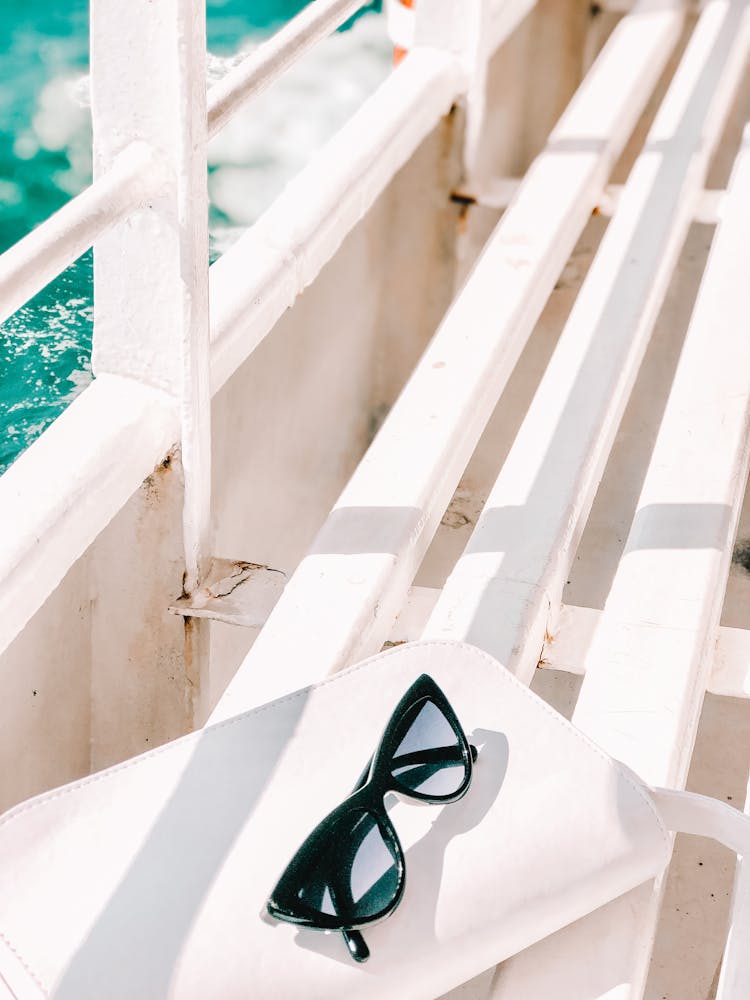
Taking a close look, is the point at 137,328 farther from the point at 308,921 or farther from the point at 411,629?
the point at 308,921

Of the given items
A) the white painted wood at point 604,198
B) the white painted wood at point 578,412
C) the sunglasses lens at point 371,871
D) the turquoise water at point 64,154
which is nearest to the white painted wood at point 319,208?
the turquoise water at point 64,154

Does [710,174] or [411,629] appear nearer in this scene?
[411,629]

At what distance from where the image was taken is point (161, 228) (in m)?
0.94

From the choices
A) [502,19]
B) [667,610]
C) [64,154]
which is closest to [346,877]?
[667,610]

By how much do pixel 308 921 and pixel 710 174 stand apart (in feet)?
7.17

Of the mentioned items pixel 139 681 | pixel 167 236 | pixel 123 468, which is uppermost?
pixel 167 236

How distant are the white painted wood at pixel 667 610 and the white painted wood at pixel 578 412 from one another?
61 millimetres

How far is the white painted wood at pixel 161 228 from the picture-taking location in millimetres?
857

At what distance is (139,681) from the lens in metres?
1.19

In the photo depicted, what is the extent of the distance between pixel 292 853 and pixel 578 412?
68cm

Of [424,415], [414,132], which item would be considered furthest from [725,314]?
[414,132]

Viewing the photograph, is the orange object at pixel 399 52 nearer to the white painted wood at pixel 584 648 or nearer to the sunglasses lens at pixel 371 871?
the white painted wood at pixel 584 648

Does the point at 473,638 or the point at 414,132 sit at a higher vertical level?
the point at 414,132

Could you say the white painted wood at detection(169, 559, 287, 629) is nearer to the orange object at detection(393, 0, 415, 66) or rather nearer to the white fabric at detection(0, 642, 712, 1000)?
the white fabric at detection(0, 642, 712, 1000)
